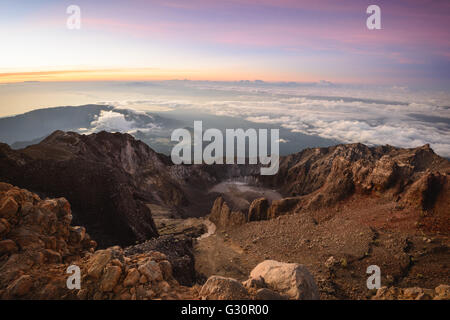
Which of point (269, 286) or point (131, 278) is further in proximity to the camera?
point (269, 286)

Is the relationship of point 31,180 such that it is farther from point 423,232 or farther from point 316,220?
point 423,232

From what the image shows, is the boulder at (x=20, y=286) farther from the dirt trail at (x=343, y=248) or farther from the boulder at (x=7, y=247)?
the dirt trail at (x=343, y=248)

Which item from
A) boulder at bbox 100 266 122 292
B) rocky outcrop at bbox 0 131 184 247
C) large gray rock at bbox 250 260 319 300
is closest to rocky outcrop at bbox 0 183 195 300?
boulder at bbox 100 266 122 292

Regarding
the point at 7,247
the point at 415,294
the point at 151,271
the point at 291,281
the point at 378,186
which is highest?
the point at 7,247

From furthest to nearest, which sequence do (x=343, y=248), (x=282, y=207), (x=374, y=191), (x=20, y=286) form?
1. (x=282, y=207)
2. (x=374, y=191)
3. (x=343, y=248)
4. (x=20, y=286)

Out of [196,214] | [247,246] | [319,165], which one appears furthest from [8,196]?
[319,165]

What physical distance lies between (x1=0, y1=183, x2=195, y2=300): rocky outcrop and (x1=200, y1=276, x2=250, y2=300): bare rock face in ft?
2.50

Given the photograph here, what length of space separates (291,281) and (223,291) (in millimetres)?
2266

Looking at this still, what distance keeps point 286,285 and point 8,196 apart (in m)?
11.6

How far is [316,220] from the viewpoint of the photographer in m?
24.1

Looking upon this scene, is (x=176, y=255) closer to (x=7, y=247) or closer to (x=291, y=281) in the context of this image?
(x=7, y=247)

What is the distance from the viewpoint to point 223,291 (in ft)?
21.9

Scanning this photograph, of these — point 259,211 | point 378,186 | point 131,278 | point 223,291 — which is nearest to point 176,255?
point 131,278
